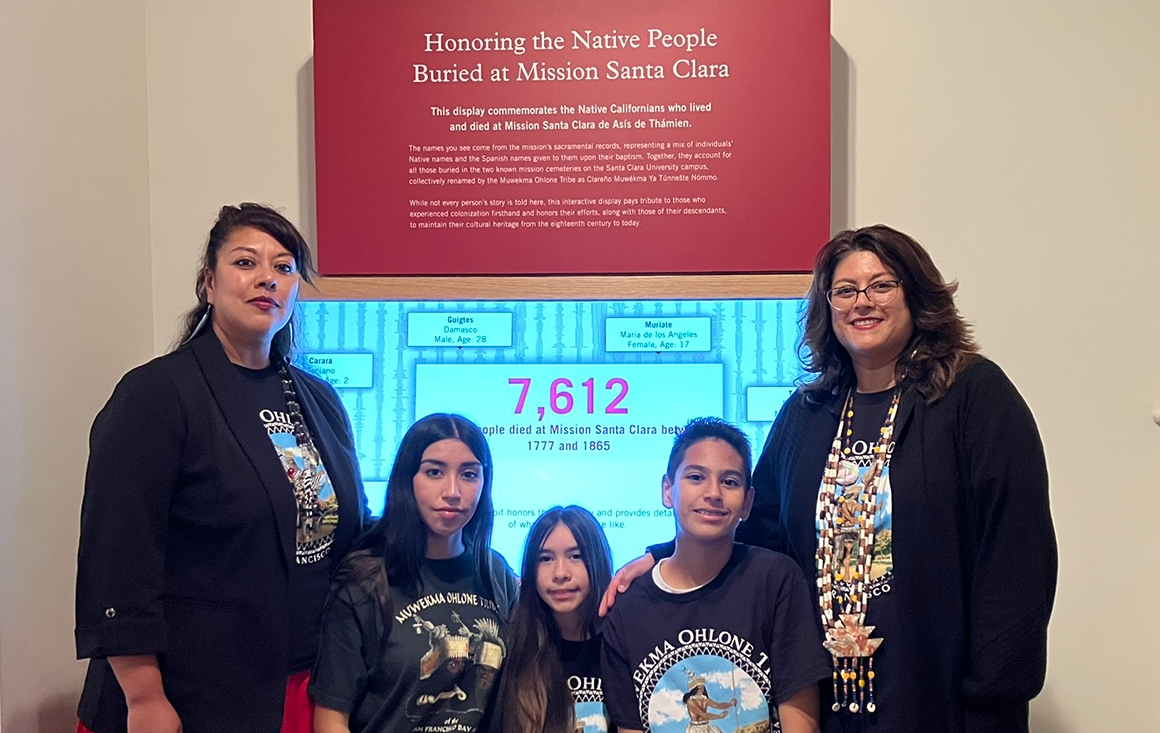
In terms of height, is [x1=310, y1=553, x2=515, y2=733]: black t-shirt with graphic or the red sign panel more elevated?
the red sign panel

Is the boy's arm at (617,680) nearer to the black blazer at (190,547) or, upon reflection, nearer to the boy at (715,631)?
the boy at (715,631)

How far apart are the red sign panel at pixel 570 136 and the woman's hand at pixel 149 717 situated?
1.00 meters

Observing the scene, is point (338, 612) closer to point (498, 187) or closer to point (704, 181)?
point (498, 187)

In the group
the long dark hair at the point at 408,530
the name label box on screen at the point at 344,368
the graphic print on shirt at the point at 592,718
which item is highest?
the name label box on screen at the point at 344,368

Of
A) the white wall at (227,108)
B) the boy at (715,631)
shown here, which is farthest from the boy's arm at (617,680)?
the white wall at (227,108)

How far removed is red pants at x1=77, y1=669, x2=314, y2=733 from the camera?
1892 mm

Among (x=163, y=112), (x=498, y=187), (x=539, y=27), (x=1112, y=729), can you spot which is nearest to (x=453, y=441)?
(x=498, y=187)

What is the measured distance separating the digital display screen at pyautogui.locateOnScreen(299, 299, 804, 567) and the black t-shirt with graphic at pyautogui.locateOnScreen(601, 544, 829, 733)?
0.40 metres

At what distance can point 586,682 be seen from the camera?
197 centimetres

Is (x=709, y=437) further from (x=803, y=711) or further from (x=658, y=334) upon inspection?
(x=803, y=711)

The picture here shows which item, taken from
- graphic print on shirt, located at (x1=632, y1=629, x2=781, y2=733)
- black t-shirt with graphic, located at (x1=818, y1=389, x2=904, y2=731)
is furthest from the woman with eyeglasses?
graphic print on shirt, located at (x1=632, y1=629, x2=781, y2=733)

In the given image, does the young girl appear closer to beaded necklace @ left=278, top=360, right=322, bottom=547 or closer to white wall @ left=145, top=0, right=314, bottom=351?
beaded necklace @ left=278, top=360, right=322, bottom=547

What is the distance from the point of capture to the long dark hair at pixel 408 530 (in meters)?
1.92

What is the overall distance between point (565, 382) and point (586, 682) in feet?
2.31
